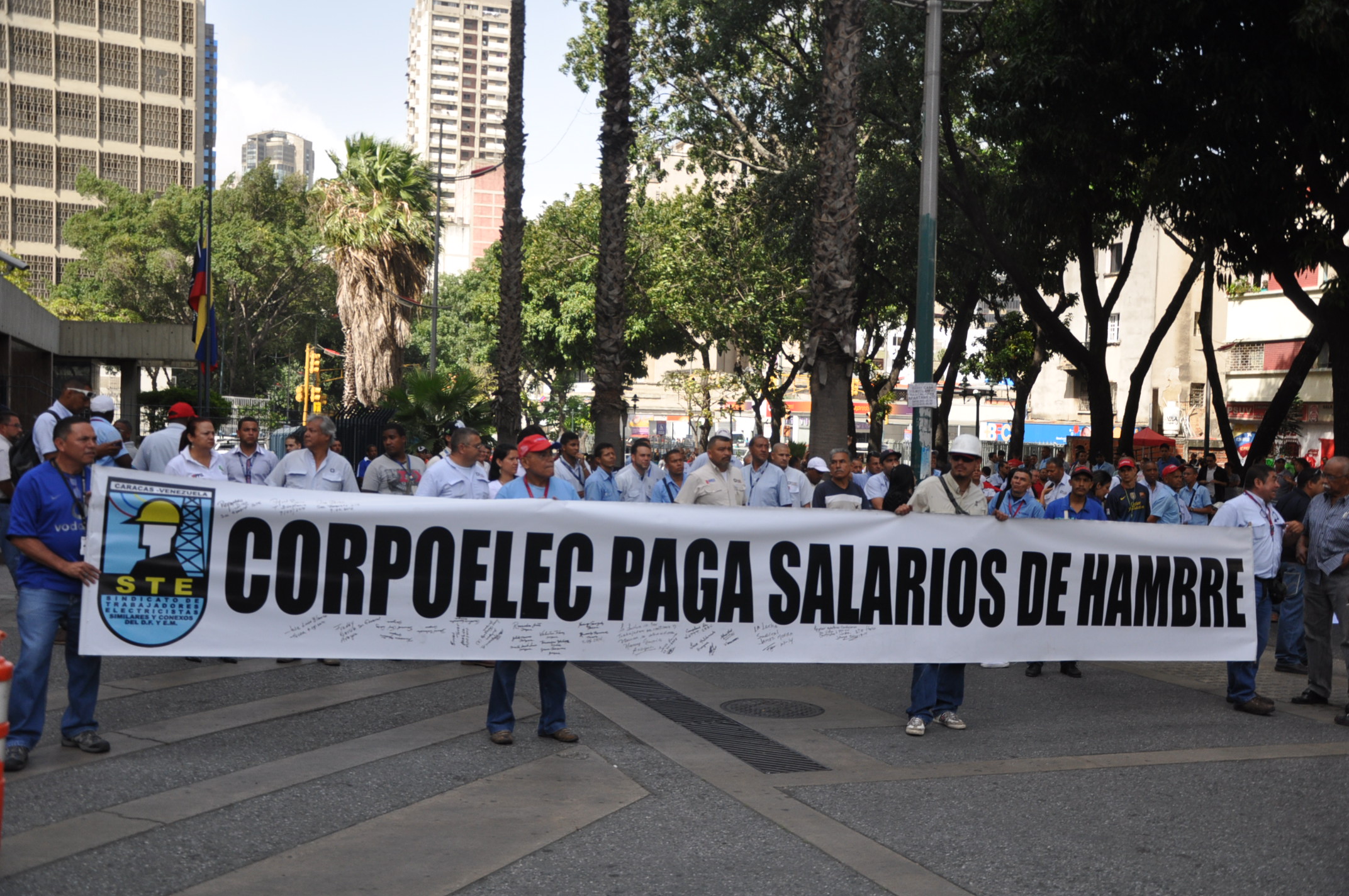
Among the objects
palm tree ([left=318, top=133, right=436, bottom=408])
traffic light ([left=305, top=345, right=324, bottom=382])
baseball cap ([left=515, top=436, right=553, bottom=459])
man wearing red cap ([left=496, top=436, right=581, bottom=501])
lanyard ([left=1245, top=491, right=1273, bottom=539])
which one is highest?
palm tree ([left=318, top=133, right=436, bottom=408])

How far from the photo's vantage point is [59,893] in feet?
15.7

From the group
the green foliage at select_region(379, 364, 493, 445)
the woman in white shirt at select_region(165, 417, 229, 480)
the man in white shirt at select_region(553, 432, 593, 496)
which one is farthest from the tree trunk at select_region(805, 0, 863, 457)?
the green foliage at select_region(379, 364, 493, 445)

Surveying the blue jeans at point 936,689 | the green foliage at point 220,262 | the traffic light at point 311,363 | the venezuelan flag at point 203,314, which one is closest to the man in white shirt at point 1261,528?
the blue jeans at point 936,689

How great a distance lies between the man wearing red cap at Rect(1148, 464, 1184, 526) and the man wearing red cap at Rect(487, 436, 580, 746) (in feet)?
22.6

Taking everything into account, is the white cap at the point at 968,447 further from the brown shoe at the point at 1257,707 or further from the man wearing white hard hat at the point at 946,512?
the brown shoe at the point at 1257,707

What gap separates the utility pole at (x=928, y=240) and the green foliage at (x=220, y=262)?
39318mm

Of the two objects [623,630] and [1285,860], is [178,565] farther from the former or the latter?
[1285,860]

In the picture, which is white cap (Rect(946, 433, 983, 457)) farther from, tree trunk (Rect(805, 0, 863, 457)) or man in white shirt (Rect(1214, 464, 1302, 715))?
tree trunk (Rect(805, 0, 863, 457))

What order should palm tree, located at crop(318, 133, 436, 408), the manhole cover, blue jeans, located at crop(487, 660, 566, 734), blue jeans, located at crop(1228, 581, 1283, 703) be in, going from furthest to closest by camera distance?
palm tree, located at crop(318, 133, 436, 408) → blue jeans, located at crop(1228, 581, 1283, 703) → the manhole cover → blue jeans, located at crop(487, 660, 566, 734)

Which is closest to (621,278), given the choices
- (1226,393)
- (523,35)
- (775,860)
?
(523,35)

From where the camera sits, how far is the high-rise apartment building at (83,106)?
74.6 meters

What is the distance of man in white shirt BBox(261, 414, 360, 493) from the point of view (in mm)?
9938

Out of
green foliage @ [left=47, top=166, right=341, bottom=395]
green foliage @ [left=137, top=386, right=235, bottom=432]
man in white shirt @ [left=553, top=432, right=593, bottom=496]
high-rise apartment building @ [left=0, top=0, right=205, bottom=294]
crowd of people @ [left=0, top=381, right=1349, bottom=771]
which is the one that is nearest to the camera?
crowd of people @ [left=0, top=381, right=1349, bottom=771]

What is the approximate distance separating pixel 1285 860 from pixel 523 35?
21388 millimetres
